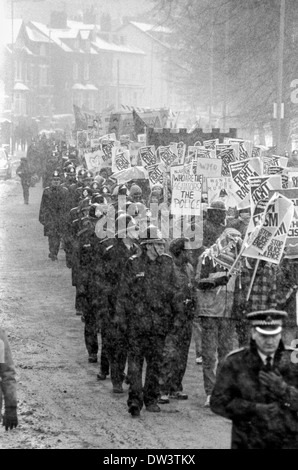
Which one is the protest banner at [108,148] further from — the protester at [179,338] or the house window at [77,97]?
the house window at [77,97]

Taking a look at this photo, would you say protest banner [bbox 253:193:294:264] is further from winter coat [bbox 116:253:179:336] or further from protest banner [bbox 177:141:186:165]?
protest banner [bbox 177:141:186:165]

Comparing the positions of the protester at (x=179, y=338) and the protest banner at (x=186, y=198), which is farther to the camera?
the protest banner at (x=186, y=198)

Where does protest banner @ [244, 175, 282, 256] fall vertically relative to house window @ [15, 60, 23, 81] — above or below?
below

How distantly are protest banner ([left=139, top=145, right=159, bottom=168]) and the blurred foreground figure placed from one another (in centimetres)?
1397

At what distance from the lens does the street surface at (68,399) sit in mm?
8797

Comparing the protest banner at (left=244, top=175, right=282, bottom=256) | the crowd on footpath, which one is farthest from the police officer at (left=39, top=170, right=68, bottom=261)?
the protest banner at (left=244, top=175, right=282, bottom=256)

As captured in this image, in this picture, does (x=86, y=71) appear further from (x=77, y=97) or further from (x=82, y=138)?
(x=82, y=138)

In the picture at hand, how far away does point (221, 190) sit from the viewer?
52.3 feet

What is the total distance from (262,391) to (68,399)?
4499mm

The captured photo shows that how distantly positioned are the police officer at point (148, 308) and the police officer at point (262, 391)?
350cm

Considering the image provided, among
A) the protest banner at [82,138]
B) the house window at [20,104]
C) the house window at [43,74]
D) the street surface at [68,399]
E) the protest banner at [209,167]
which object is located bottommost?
the street surface at [68,399]

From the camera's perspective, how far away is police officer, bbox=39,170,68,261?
20.1 m

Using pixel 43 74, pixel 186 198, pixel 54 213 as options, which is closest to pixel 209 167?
pixel 186 198

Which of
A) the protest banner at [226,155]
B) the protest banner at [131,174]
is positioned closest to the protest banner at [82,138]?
the protest banner at [131,174]
